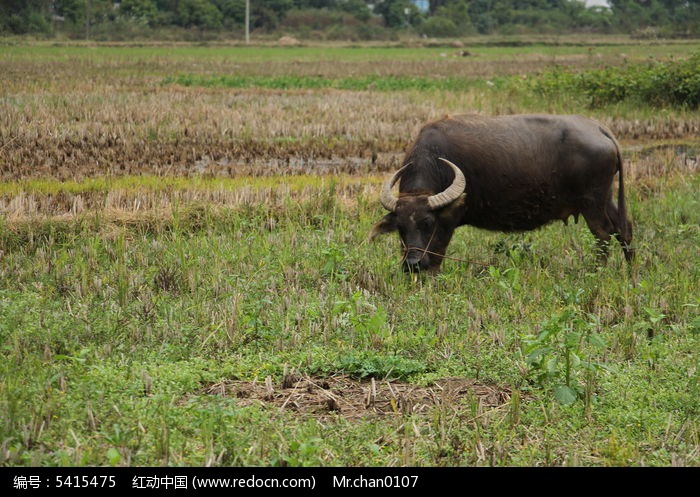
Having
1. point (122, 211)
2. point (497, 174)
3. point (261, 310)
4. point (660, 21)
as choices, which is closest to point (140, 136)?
point (122, 211)

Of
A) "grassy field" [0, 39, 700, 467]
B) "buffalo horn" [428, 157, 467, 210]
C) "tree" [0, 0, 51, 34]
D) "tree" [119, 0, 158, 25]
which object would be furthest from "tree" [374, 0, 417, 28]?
"buffalo horn" [428, 157, 467, 210]

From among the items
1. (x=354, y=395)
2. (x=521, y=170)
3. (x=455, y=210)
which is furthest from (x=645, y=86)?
(x=354, y=395)

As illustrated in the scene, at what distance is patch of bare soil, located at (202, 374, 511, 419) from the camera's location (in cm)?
374

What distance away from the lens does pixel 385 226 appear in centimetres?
617

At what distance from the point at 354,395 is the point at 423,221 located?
91.6 inches

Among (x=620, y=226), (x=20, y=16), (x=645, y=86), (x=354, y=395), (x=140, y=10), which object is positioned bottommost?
(x=354, y=395)

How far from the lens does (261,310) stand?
16.3 feet

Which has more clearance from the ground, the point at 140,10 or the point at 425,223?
the point at 140,10

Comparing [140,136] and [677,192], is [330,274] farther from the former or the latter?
[140,136]

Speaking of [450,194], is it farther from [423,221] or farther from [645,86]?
[645,86]

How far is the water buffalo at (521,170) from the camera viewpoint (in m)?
6.39

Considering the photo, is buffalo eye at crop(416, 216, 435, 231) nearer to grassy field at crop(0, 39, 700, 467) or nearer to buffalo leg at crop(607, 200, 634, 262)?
grassy field at crop(0, 39, 700, 467)

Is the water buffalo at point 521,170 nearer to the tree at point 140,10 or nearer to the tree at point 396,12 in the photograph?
the tree at point 140,10

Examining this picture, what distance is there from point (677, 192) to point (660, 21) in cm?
5008
